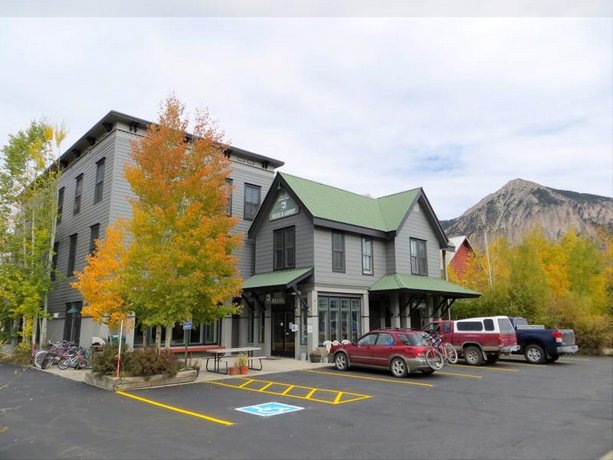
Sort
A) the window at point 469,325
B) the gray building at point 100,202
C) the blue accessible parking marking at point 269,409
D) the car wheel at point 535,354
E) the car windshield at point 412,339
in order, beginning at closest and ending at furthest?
the blue accessible parking marking at point 269,409 → the car windshield at point 412,339 → the window at point 469,325 → the car wheel at point 535,354 → the gray building at point 100,202

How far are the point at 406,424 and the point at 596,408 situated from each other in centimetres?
507

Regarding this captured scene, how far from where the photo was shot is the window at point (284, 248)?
78.9 ft

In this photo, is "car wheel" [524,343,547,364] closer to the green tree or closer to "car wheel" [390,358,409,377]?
"car wheel" [390,358,409,377]

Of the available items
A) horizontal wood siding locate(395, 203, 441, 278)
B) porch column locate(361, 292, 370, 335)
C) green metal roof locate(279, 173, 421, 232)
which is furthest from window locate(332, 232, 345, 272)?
horizontal wood siding locate(395, 203, 441, 278)

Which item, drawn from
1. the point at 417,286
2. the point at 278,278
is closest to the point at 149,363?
the point at 278,278

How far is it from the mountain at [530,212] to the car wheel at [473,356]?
11673 centimetres

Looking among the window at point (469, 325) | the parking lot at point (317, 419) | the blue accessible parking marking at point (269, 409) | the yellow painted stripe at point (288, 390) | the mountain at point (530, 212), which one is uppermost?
the mountain at point (530, 212)

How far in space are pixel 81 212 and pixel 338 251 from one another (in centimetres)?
1482

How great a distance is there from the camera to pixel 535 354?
20.8 meters

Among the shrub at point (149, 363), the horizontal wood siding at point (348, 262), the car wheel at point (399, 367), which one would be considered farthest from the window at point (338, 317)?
the shrub at point (149, 363)

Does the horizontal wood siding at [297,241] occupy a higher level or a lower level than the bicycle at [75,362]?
higher

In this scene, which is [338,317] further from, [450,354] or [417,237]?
Answer: [417,237]

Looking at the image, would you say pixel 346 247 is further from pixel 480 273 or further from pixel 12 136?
pixel 480 273

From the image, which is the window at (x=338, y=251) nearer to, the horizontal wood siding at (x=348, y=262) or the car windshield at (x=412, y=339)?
the horizontal wood siding at (x=348, y=262)
